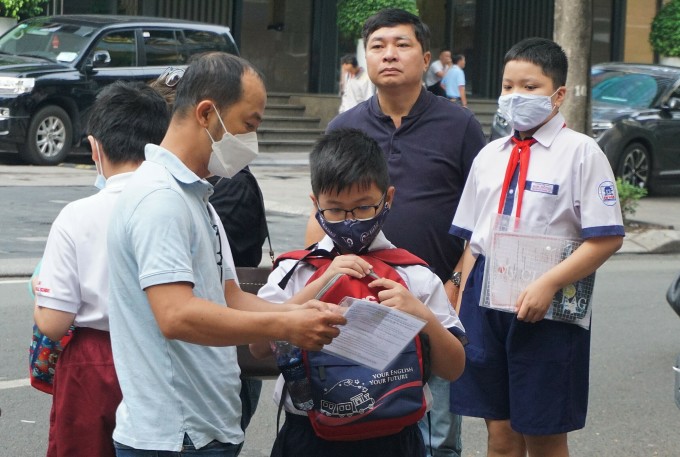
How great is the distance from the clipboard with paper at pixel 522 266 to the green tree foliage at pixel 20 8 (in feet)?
48.9

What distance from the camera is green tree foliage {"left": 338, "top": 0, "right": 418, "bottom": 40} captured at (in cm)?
2127

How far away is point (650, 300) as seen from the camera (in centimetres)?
981

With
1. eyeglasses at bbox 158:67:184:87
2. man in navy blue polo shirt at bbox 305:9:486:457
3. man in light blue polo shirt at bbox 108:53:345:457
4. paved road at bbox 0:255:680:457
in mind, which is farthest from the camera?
paved road at bbox 0:255:680:457

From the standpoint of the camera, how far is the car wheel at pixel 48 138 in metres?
15.1

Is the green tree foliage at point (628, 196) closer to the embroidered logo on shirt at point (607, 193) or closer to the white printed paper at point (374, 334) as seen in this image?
the embroidered logo on shirt at point (607, 193)

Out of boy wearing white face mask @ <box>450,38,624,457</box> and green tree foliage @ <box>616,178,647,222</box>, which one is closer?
boy wearing white face mask @ <box>450,38,624,457</box>

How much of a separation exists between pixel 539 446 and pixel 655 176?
12.2m

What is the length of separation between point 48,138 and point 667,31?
14950mm

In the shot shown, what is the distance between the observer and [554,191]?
4148mm

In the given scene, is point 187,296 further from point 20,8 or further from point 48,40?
point 20,8

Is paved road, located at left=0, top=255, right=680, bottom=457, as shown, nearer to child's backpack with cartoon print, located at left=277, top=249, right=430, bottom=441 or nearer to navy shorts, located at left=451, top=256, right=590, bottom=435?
navy shorts, located at left=451, top=256, right=590, bottom=435

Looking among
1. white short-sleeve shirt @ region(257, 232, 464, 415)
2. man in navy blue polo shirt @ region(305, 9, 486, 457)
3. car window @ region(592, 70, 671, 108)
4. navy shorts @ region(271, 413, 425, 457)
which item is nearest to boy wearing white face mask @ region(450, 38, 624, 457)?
man in navy blue polo shirt @ region(305, 9, 486, 457)

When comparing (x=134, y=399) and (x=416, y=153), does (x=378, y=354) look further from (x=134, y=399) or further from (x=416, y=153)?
(x=416, y=153)

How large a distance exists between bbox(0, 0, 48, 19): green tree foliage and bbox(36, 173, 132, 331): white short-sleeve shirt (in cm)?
1510
